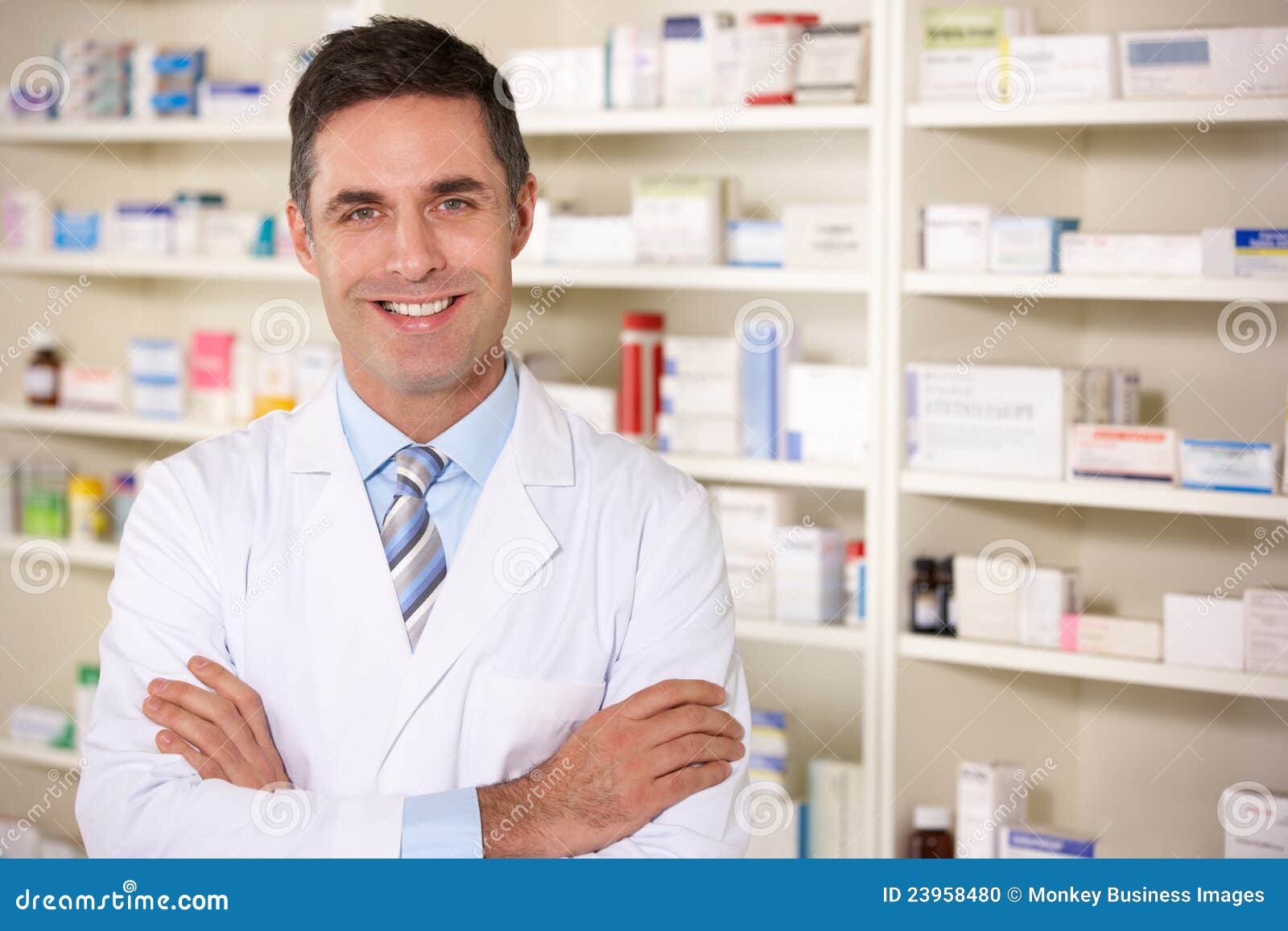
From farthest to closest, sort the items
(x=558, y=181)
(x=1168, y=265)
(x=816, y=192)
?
(x=558, y=181) < (x=816, y=192) < (x=1168, y=265)

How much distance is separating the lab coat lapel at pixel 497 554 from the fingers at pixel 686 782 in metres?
0.27

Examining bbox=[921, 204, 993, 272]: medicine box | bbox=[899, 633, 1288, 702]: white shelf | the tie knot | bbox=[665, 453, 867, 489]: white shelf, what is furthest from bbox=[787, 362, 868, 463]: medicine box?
the tie knot

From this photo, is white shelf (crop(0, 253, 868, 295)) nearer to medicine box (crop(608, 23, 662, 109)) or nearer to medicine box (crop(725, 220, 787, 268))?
medicine box (crop(725, 220, 787, 268))

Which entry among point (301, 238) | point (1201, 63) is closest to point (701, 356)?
point (1201, 63)

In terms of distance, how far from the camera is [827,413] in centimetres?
277

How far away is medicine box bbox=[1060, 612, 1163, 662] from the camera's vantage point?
8.35 ft

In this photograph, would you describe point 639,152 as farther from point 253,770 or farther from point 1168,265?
point 253,770

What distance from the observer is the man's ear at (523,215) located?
1761 millimetres

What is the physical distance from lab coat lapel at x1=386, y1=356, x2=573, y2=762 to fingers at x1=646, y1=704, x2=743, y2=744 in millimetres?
223

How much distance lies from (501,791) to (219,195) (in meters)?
2.33

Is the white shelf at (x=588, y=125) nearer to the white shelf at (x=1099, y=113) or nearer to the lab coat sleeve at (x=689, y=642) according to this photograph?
the white shelf at (x=1099, y=113)

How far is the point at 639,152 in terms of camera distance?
325 centimetres

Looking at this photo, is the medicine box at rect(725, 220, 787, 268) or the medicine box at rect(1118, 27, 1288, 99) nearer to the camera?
the medicine box at rect(1118, 27, 1288, 99)
